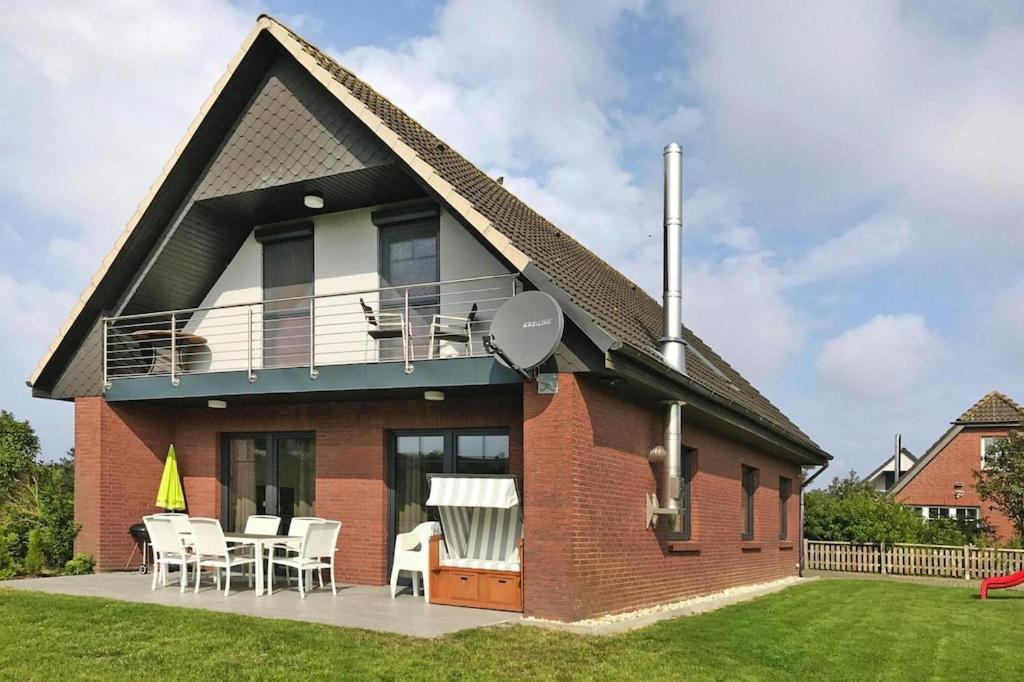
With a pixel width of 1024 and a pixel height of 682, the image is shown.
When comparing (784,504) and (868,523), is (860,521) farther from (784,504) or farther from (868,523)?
(784,504)

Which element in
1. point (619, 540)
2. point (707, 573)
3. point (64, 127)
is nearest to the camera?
point (619, 540)

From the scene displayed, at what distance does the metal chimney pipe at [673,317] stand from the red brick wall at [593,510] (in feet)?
0.99

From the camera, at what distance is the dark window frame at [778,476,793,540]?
22.0 metres

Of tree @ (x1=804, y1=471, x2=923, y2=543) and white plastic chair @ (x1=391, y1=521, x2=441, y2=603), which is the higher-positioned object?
white plastic chair @ (x1=391, y1=521, x2=441, y2=603)

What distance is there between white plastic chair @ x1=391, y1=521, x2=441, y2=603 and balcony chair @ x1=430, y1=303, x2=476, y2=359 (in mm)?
2272

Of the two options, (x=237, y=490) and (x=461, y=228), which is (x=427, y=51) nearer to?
(x=461, y=228)

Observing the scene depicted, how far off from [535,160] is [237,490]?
727cm

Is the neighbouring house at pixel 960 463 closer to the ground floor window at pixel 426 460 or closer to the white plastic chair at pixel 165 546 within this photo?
the ground floor window at pixel 426 460

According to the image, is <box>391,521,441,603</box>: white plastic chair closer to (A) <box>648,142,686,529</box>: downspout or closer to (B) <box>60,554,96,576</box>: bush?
(A) <box>648,142,686,529</box>: downspout

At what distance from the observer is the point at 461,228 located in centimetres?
1313

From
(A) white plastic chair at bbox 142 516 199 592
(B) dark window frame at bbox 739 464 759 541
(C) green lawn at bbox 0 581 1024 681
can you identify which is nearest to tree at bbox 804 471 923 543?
(B) dark window frame at bbox 739 464 759 541

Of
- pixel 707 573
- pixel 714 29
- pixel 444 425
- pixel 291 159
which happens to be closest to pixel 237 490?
pixel 444 425

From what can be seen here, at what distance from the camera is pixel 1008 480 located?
29250 millimetres

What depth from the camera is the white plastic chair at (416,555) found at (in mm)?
11668
